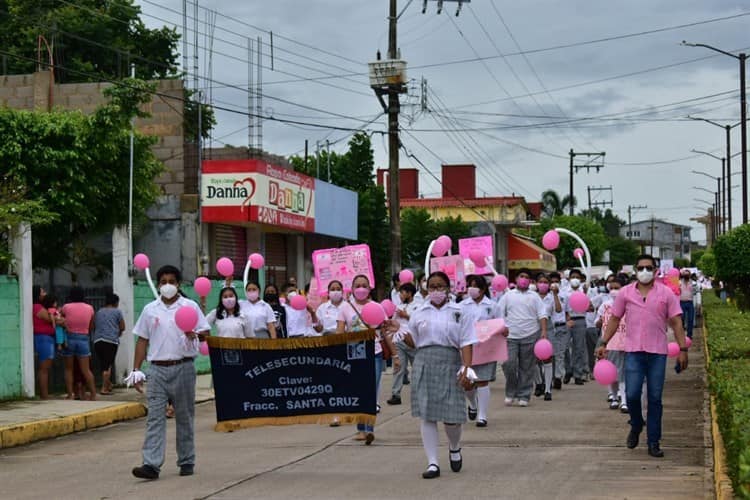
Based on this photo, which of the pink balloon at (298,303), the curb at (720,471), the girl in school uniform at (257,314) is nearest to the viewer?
the curb at (720,471)

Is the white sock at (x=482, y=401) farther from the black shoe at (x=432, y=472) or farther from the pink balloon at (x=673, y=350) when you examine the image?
the black shoe at (x=432, y=472)

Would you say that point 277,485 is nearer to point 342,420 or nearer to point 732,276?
point 342,420

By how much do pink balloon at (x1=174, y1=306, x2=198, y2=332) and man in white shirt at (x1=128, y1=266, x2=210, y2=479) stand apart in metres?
0.12

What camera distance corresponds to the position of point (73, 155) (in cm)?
2162

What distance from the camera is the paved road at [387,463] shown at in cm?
982

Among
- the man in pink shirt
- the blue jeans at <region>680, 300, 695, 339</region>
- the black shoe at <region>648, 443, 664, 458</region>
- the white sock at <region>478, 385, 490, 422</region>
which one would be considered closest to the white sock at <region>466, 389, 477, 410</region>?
the white sock at <region>478, 385, 490, 422</region>

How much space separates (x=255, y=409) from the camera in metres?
11.5

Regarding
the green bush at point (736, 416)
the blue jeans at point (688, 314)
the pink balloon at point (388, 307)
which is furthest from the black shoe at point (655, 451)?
the blue jeans at point (688, 314)

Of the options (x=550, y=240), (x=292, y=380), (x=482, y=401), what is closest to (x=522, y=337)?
(x=482, y=401)

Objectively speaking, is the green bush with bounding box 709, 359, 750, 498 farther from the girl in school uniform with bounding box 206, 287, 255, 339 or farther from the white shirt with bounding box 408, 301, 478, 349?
the girl in school uniform with bounding box 206, 287, 255, 339

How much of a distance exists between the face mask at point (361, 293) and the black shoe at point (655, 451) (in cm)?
398

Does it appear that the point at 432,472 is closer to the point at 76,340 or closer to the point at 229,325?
the point at 229,325

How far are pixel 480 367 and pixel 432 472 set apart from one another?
16.2 ft

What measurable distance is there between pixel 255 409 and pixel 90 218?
11.7 meters
